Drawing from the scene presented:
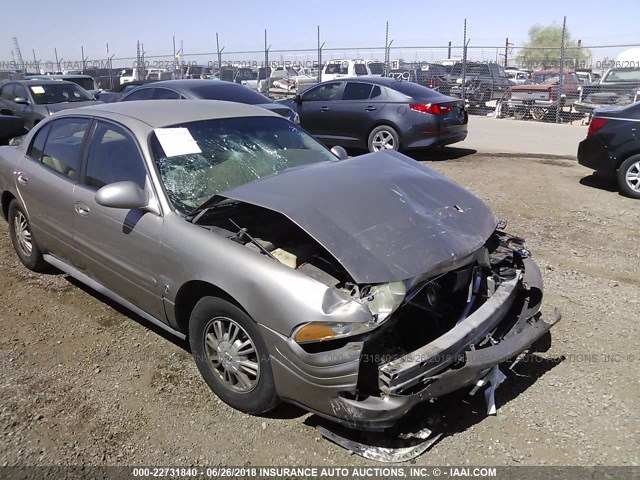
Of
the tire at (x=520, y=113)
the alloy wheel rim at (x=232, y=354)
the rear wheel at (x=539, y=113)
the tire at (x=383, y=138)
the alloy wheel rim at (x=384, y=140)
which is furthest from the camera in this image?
the tire at (x=520, y=113)

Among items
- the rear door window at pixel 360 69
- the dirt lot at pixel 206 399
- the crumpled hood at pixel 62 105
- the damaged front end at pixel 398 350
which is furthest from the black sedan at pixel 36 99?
the rear door window at pixel 360 69

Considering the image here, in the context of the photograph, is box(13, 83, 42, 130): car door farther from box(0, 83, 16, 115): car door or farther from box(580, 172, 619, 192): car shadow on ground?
box(580, 172, 619, 192): car shadow on ground

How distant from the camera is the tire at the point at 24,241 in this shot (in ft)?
15.9

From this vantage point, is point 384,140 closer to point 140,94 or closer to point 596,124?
point 596,124

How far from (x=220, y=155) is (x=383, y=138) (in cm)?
697

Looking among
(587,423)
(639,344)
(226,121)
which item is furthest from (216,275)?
(639,344)

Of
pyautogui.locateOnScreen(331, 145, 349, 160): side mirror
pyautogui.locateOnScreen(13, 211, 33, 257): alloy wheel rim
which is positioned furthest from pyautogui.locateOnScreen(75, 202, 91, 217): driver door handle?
pyautogui.locateOnScreen(331, 145, 349, 160): side mirror

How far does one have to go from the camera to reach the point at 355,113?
1063cm

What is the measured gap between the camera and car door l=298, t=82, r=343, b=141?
11094mm

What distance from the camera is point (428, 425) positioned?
2902 mm

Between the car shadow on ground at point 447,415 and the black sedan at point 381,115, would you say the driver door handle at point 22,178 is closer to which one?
the car shadow on ground at point 447,415

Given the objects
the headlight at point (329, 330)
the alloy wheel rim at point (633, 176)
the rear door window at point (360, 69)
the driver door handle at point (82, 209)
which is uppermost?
the rear door window at point (360, 69)

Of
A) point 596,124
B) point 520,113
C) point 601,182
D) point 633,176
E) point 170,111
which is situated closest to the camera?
point 170,111

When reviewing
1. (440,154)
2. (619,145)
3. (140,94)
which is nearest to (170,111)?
(140,94)
